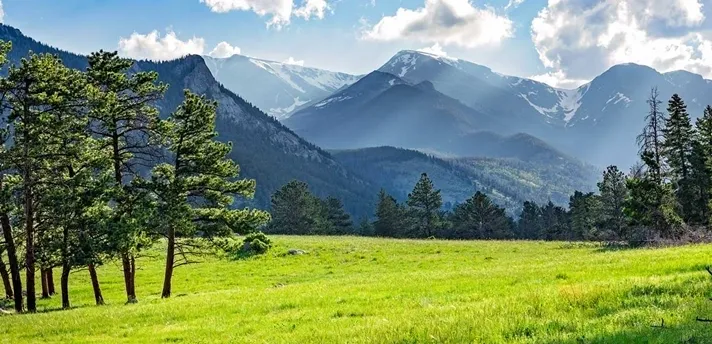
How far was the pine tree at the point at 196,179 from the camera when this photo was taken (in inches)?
1153

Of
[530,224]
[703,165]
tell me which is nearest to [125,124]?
[703,165]

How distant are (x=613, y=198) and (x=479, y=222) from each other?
29372 mm

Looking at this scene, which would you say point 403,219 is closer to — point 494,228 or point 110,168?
point 494,228

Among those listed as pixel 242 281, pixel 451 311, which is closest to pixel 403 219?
pixel 242 281

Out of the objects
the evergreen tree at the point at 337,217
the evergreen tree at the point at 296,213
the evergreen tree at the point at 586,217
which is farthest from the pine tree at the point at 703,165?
the evergreen tree at the point at 337,217

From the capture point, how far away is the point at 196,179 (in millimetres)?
29938

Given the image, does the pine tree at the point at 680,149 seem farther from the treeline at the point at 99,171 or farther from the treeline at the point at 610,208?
the treeline at the point at 99,171

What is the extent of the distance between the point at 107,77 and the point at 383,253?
2677 cm

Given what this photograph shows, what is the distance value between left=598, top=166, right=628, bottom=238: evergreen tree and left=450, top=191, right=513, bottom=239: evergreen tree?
25.7 meters

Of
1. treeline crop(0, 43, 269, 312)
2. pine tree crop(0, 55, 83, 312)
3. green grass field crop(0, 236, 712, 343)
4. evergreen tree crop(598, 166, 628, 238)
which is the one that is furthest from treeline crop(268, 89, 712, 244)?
pine tree crop(0, 55, 83, 312)

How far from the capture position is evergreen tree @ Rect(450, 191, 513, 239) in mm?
106250

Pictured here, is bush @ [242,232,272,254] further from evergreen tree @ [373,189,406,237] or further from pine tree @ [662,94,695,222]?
evergreen tree @ [373,189,406,237]

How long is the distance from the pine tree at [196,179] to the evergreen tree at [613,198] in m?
63.9

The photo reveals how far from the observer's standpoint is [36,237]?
1191 inches
